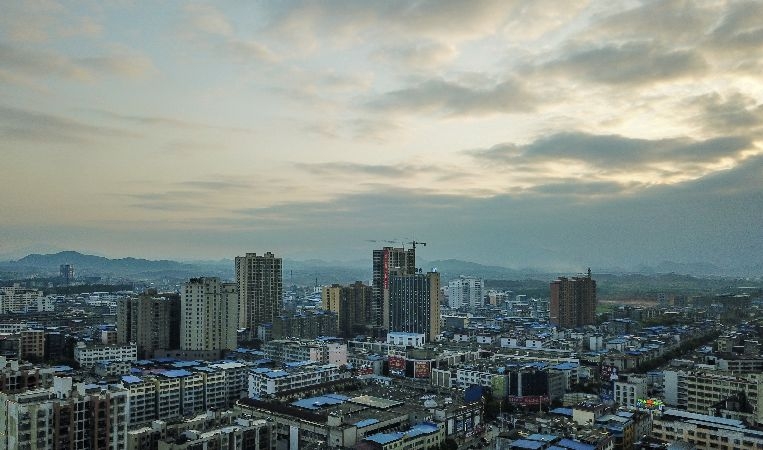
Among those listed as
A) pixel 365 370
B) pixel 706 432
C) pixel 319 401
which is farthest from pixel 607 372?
pixel 319 401

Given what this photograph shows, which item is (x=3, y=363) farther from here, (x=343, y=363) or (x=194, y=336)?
(x=343, y=363)

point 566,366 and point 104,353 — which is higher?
point 104,353

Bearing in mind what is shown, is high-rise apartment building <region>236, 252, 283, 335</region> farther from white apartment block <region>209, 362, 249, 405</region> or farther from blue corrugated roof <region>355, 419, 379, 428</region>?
blue corrugated roof <region>355, 419, 379, 428</region>

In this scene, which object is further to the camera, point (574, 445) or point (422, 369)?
point (422, 369)

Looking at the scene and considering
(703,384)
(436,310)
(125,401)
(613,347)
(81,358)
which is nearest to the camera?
(125,401)

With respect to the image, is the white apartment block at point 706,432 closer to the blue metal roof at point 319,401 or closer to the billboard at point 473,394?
the billboard at point 473,394

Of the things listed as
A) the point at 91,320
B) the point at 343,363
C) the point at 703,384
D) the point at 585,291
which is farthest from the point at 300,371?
the point at 585,291

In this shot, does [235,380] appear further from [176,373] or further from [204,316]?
[204,316]

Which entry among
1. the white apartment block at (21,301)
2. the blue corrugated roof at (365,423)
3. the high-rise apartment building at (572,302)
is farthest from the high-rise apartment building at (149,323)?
the high-rise apartment building at (572,302)
